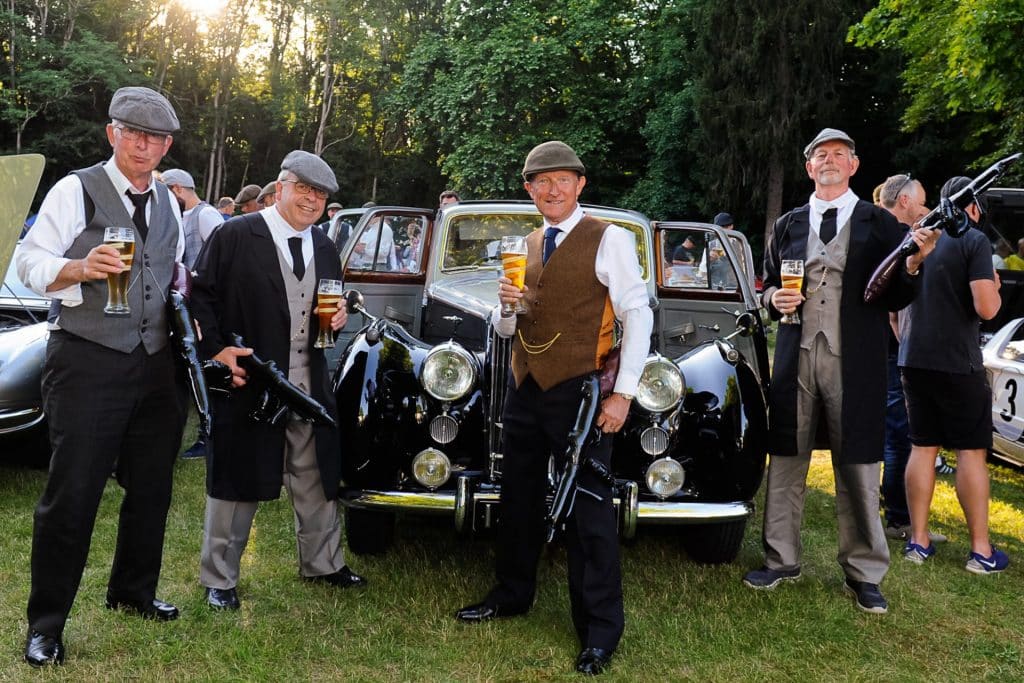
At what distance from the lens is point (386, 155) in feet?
116

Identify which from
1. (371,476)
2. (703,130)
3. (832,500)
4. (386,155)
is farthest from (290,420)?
(386,155)

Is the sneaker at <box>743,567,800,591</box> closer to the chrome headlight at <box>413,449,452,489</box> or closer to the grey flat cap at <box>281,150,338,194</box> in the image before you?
the chrome headlight at <box>413,449,452,489</box>

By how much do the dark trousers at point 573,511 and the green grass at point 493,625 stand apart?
8.2 inches

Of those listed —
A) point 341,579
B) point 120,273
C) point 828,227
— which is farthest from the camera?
point 341,579

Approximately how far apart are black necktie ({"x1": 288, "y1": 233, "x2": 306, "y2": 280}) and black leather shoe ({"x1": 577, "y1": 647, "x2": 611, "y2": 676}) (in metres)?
1.93

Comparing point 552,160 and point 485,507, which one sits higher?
point 552,160

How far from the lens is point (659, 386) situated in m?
3.81

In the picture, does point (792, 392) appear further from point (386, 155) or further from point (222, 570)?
point (386, 155)

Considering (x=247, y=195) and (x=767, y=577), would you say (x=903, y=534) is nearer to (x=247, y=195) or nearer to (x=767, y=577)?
(x=767, y=577)

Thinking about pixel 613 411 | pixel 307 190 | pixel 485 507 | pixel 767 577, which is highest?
pixel 307 190

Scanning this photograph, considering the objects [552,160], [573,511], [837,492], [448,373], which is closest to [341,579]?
[448,373]

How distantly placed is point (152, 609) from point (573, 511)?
5.93 feet

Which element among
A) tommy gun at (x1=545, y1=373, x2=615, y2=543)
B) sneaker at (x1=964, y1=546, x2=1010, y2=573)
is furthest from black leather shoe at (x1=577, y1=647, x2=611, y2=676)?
sneaker at (x1=964, y1=546, x2=1010, y2=573)

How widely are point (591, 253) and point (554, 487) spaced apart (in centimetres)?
101
